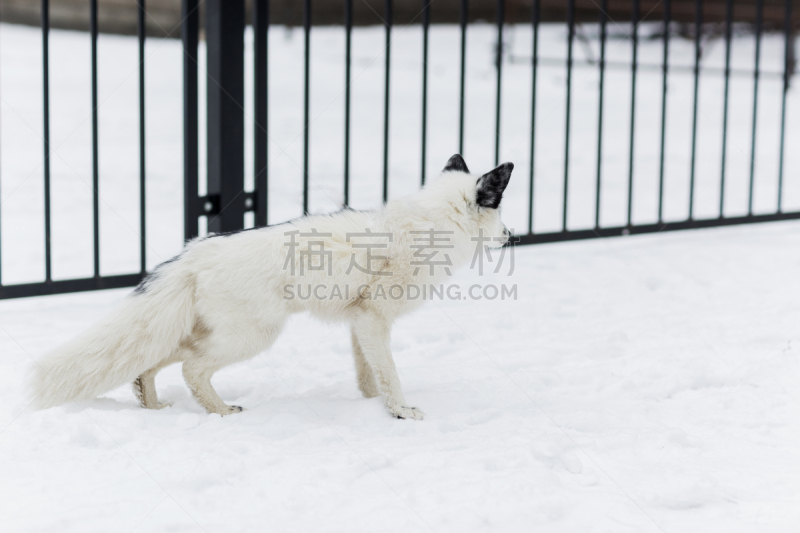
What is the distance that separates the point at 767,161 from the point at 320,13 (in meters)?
6.70

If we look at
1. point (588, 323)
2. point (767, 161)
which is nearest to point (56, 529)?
point (588, 323)

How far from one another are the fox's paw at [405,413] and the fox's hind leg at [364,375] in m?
0.27

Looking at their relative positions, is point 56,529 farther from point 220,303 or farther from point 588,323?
point 588,323

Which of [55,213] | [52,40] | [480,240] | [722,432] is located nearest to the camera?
[722,432]

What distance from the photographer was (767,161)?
33.1 feet

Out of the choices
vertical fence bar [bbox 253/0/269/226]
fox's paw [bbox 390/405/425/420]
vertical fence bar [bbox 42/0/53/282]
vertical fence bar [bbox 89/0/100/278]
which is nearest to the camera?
fox's paw [bbox 390/405/425/420]

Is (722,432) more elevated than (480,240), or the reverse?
(480,240)

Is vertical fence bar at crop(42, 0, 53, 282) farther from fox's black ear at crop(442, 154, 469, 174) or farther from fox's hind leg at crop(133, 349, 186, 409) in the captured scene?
fox's black ear at crop(442, 154, 469, 174)

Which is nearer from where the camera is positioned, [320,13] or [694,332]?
[694,332]

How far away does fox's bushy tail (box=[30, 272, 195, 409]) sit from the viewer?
2689 millimetres

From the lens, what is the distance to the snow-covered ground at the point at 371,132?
6746 millimetres

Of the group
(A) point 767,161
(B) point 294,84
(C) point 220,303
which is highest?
(B) point 294,84

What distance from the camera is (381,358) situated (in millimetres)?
2865

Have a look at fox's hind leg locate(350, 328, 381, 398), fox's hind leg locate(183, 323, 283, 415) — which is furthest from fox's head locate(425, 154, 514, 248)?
fox's hind leg locate(183, 323, 283, 415)
